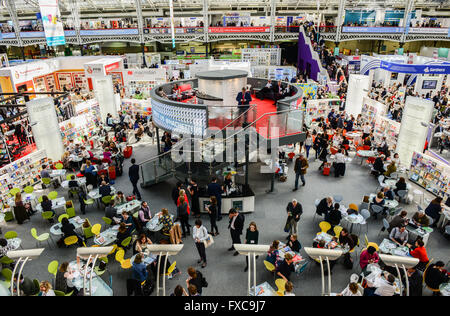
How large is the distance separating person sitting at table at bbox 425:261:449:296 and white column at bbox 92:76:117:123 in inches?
676

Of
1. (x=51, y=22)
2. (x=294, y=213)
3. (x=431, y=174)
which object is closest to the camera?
(x=294, y=213)

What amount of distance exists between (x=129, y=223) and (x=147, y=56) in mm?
24674

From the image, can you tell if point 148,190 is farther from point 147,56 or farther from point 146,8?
point 146,8

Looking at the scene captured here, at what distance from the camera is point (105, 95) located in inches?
698

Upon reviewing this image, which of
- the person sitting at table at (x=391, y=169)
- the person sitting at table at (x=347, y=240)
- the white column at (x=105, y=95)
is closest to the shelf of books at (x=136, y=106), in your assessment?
the white column at (x=105, y=95)

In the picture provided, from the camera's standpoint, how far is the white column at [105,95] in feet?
57.4

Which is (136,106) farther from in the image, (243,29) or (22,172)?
(243,29)

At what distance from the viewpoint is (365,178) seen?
12.0 m

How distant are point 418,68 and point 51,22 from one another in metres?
22.9

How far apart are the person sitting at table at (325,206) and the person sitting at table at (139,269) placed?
5306 millimetres

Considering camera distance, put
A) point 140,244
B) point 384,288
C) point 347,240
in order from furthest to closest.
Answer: point 347,240, point 140,244, point 384,288

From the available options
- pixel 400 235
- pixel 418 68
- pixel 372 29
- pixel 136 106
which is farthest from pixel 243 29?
pixel 400 235
